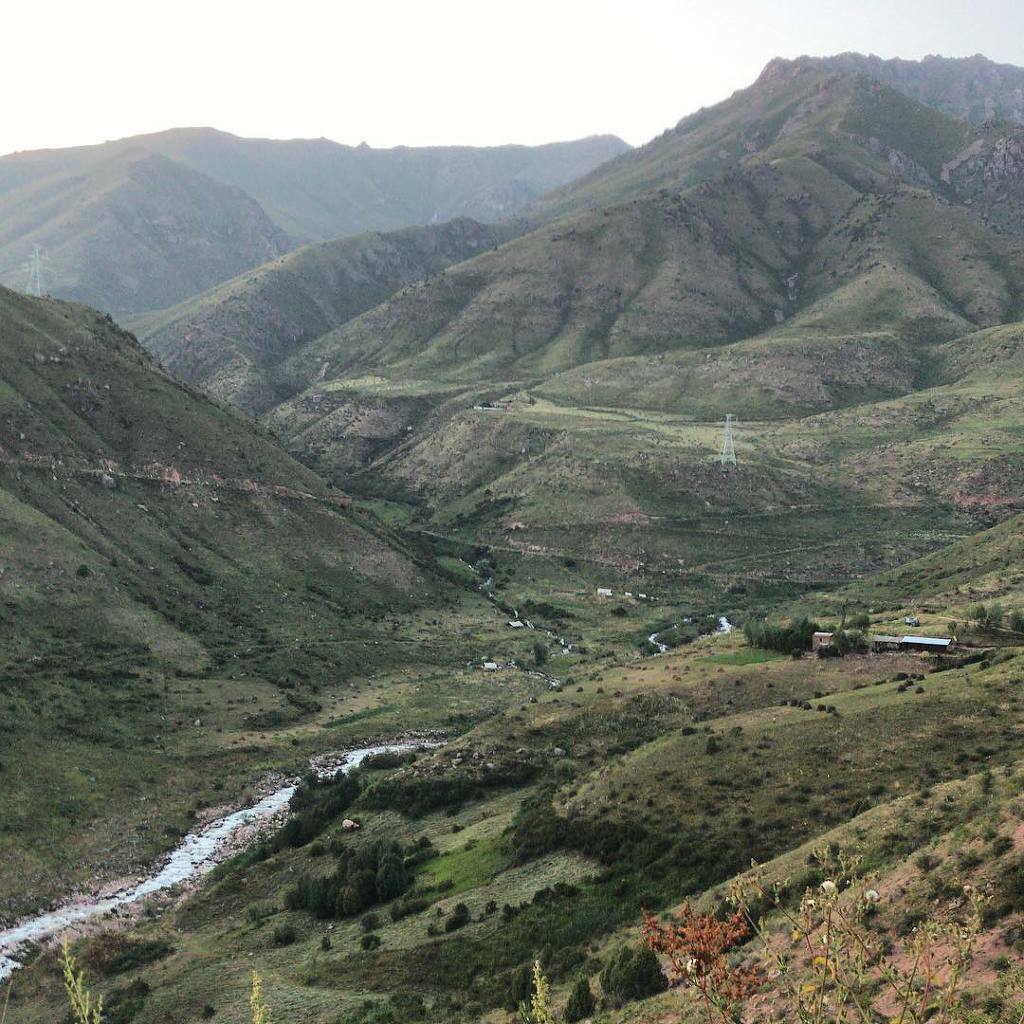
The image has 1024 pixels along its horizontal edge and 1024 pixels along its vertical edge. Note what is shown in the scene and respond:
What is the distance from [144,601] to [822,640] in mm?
67145

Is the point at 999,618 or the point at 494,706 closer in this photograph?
the point at 999,618

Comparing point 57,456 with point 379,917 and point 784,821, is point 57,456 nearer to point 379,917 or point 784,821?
point 379,917

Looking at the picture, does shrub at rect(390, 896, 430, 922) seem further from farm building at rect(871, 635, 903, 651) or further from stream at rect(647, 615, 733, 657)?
stream at rect(647, 615, 733, 657)

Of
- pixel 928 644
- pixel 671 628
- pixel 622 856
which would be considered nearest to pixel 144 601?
pixel 671 628

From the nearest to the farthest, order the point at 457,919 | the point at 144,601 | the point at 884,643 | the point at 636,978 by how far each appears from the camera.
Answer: the point at 636,978
the point at 457,919
the point at 884,643
the point at 144,601

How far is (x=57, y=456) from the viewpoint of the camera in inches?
4333

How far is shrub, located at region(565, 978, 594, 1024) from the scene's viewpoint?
29.8 m

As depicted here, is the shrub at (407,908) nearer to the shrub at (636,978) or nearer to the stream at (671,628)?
the shrub at (636,978)

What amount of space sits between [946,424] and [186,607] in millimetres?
155002

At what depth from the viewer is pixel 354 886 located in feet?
167

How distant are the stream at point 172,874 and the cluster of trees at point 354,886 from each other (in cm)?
1126

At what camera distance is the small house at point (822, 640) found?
75312 millimetres

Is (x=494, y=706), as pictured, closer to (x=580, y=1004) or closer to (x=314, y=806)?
(x=314, y=806)

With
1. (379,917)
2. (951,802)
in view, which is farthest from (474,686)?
(951,802)
